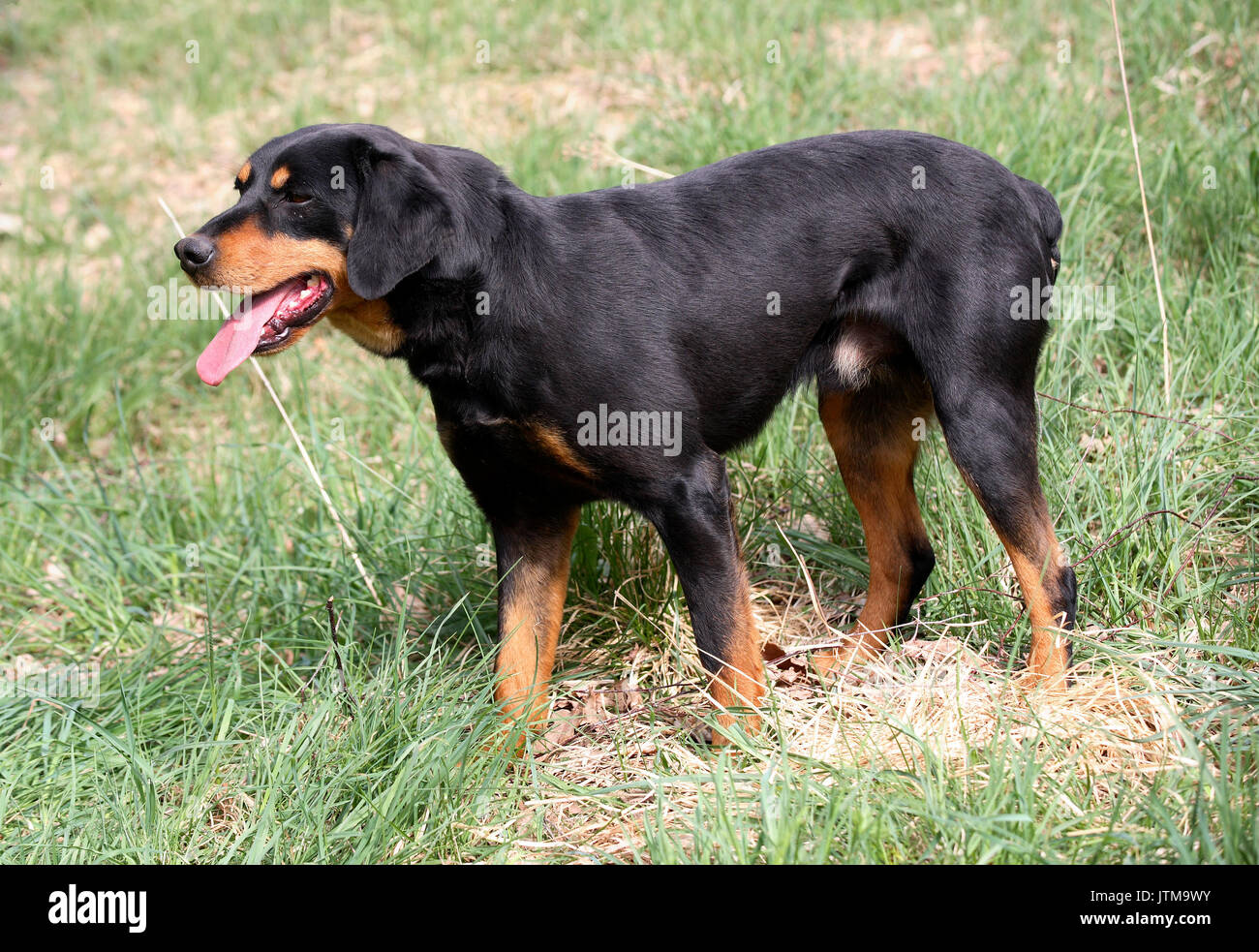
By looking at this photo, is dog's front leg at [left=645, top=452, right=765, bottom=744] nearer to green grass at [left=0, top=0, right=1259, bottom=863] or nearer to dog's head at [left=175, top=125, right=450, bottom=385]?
green grass at [left=0, top=0, right=1259, bottom=863]

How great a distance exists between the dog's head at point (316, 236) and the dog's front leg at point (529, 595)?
25.7 inches

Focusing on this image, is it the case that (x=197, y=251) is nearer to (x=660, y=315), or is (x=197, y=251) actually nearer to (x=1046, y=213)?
(x=660, y=315)

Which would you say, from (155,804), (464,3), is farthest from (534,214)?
(464,3)

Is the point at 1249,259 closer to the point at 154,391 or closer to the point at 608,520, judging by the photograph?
the point at 608,520

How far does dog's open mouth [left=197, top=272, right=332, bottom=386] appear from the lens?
2.76 m

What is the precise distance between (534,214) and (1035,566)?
1.64 meters

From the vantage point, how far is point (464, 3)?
25.2 ft

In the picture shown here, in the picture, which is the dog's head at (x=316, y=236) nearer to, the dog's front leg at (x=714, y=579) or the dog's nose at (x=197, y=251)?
the dog's nose at (x=197, y=251)

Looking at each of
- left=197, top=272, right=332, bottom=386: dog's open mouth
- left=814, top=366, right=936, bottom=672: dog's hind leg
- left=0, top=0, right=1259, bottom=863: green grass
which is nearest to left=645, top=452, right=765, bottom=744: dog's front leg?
left=0, top=0, right=1259, bottom=863: green grass

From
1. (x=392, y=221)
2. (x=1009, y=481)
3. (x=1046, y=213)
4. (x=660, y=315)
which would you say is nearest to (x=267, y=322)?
(x=392, y=221)

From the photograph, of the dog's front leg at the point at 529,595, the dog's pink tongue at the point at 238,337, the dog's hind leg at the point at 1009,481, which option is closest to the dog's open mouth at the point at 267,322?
the dog's pink tongue at the point at 238,337
